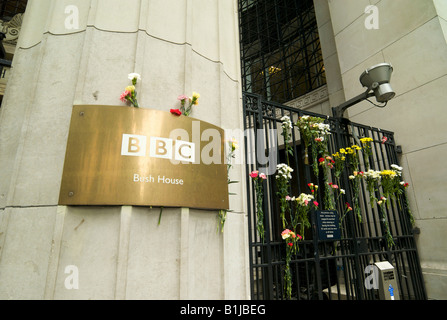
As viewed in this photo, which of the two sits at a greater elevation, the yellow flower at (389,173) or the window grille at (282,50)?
the window grille at (282,50)

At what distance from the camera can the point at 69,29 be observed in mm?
2332

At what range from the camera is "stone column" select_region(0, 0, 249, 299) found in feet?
5.65

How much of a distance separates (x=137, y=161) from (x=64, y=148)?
0.59 metres

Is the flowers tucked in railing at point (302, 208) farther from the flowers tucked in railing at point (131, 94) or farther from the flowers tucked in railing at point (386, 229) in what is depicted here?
the flowers tucked in railing at point (131, 94)

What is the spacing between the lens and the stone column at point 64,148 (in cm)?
172

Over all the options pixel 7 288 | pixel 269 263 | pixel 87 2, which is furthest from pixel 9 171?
pixel 269 263

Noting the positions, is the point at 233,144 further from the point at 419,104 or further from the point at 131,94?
the point at 419,104

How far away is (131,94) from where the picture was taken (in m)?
2.02

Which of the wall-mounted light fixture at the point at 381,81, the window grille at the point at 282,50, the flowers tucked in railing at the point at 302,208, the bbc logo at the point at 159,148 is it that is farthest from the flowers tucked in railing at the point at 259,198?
the window grille at the point at 282,50

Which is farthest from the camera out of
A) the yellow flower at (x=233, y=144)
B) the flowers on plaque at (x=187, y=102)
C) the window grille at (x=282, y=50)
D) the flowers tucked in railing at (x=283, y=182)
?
the window grille at (x=282, y=50)

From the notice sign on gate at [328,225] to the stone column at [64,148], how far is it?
4.64ft

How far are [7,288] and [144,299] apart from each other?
0.89 meters

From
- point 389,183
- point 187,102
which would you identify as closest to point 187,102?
point 187,102

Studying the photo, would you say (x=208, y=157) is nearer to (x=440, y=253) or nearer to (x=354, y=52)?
(x=440, y=253)
